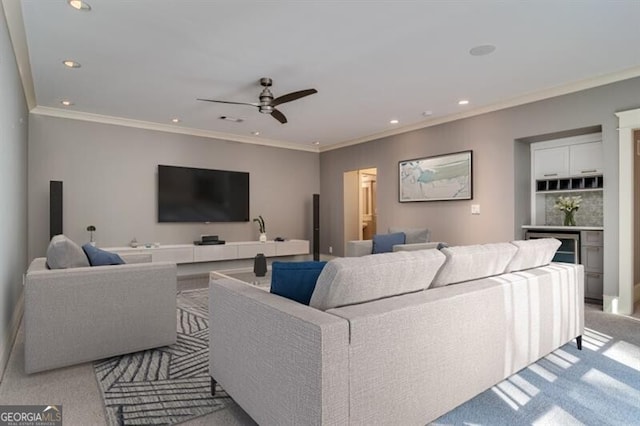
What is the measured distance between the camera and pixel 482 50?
3.21 meters

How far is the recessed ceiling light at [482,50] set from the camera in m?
3.14

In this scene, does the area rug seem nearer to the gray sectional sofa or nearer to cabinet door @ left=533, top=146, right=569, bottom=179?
the gray sectional sofa

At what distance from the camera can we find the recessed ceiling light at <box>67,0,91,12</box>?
8.18 ft

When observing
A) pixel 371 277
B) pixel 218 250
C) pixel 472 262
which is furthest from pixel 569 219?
pixel 218 250

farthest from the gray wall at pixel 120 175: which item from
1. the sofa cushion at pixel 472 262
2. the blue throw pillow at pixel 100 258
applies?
the sofa cushion at pixel 472 262

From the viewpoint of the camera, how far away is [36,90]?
4191mm

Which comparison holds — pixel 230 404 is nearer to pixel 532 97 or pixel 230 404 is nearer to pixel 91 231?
pixel 91 231

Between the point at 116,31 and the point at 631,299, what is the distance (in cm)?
552

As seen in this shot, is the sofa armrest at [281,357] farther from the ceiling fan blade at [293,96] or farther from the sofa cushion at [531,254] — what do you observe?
the ceiling fan blade at [293,96]

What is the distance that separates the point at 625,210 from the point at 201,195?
580 centimetres

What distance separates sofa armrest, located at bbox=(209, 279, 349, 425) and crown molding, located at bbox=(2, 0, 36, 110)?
8.67ft

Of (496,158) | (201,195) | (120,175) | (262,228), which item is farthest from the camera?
(262,228)

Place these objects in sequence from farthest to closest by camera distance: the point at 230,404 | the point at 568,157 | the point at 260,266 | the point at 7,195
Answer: the point at 568,157 → the point at 260,266 → the point at 7,195 → the point at 230,404

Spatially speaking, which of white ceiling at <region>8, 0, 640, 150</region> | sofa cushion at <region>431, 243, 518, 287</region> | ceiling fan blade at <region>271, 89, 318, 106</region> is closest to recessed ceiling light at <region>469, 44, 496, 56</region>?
white ceiling at <region>8, 0, 640, 150</region>
